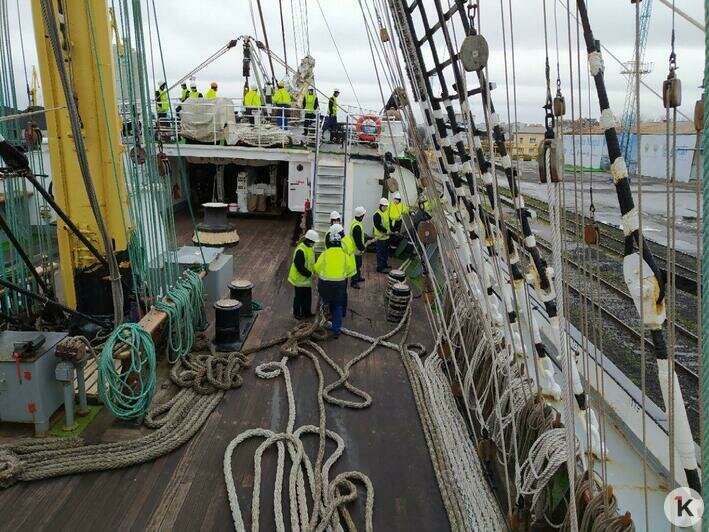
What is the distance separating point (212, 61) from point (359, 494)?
16.2 m

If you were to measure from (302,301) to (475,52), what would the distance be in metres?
4.64

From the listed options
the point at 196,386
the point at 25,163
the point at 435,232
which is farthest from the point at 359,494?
the point at 25,163

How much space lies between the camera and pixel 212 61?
677 inches

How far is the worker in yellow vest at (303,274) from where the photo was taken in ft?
22.5

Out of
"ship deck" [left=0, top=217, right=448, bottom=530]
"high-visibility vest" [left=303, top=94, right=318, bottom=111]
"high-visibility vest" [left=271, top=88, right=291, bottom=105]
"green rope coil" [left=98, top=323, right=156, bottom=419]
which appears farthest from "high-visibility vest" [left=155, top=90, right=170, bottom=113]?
"green rope coil" [left=98, top=323, right=156, bottom=419]

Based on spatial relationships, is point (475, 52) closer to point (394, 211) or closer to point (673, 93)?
point (673, 93)

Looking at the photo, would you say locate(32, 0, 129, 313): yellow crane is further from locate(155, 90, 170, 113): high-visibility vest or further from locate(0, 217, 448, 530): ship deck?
locate(155, 90, 170, 113): high-visibility vest

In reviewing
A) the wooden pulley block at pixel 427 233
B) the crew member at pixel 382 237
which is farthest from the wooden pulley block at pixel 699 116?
the crew member at pixel 382 237

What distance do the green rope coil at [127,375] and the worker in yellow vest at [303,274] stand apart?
255 cm

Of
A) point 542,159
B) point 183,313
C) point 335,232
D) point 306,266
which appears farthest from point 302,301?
point 542,159

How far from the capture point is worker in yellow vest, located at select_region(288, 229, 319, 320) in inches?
270

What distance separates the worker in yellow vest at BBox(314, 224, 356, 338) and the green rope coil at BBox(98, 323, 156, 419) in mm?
2478

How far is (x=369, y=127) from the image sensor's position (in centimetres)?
1383

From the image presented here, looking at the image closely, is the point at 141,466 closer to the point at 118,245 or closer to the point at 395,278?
the point at 118,245
